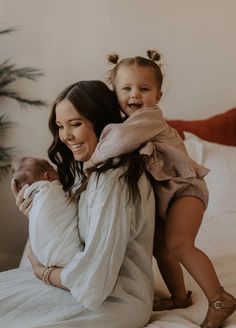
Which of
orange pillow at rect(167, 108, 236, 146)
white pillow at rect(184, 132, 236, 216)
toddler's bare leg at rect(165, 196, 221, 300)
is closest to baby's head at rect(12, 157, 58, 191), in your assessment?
toddler's bare leg at rect(165, 196, 221, 300)

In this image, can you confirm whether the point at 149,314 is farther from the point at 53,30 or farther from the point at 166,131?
the point at 53,30

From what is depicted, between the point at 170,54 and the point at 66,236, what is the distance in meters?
1.84

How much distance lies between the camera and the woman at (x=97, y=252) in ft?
3.72

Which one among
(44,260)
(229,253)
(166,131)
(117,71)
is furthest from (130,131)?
(229,253)

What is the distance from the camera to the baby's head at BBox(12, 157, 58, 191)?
143 cm

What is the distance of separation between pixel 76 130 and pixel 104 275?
→ 0.41 metres

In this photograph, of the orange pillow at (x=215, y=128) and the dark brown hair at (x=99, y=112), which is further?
the orange pillow at (x=215, y=128)

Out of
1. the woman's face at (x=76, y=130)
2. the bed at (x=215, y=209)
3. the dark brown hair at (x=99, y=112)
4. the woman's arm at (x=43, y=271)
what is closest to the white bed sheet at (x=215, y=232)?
the bed at (x=215, y=209)

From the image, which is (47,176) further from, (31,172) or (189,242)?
(189,242)

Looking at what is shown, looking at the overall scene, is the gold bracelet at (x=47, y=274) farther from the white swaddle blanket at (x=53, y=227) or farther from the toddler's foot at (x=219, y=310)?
the toddler's foot at (x=219, y=310)

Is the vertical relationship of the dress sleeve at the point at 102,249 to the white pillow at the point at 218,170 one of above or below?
above

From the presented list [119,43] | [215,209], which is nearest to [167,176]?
[215,209]

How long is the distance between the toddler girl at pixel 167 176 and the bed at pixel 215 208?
0.08 meters

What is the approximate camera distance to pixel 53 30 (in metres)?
2.77
